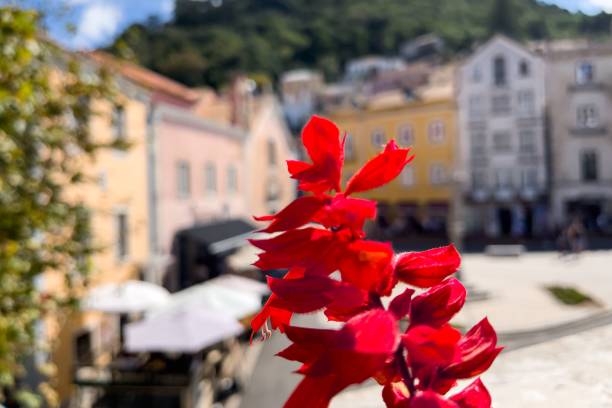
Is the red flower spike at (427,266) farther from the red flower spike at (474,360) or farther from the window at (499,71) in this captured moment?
the window at (499,71)

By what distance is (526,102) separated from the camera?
29.4 meters

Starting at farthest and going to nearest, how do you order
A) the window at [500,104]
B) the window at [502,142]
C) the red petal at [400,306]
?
the window at [502,142]
the window at [500,104]
the red petal at [400,306]

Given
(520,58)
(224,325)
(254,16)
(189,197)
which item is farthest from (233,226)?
(254,16)

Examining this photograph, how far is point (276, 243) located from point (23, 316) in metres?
4.80

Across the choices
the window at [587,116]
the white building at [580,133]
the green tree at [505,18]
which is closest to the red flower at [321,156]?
the white building at [580,133]

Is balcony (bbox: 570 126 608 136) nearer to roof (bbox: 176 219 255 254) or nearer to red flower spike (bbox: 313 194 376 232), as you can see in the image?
roof (bbox: 176 219 255 254)

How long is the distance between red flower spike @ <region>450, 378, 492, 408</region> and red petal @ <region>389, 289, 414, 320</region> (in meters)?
0.12

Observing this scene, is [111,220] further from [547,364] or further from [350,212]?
[350,212]

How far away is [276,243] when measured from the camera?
60cm

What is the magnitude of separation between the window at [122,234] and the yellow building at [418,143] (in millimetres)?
17364

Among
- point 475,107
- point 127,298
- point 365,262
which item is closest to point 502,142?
point 475,107

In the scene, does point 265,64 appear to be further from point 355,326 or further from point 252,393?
point 355,326

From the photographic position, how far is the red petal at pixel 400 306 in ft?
1.97

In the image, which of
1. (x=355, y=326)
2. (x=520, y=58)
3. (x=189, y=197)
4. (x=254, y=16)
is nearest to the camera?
(x=355, y=326)
